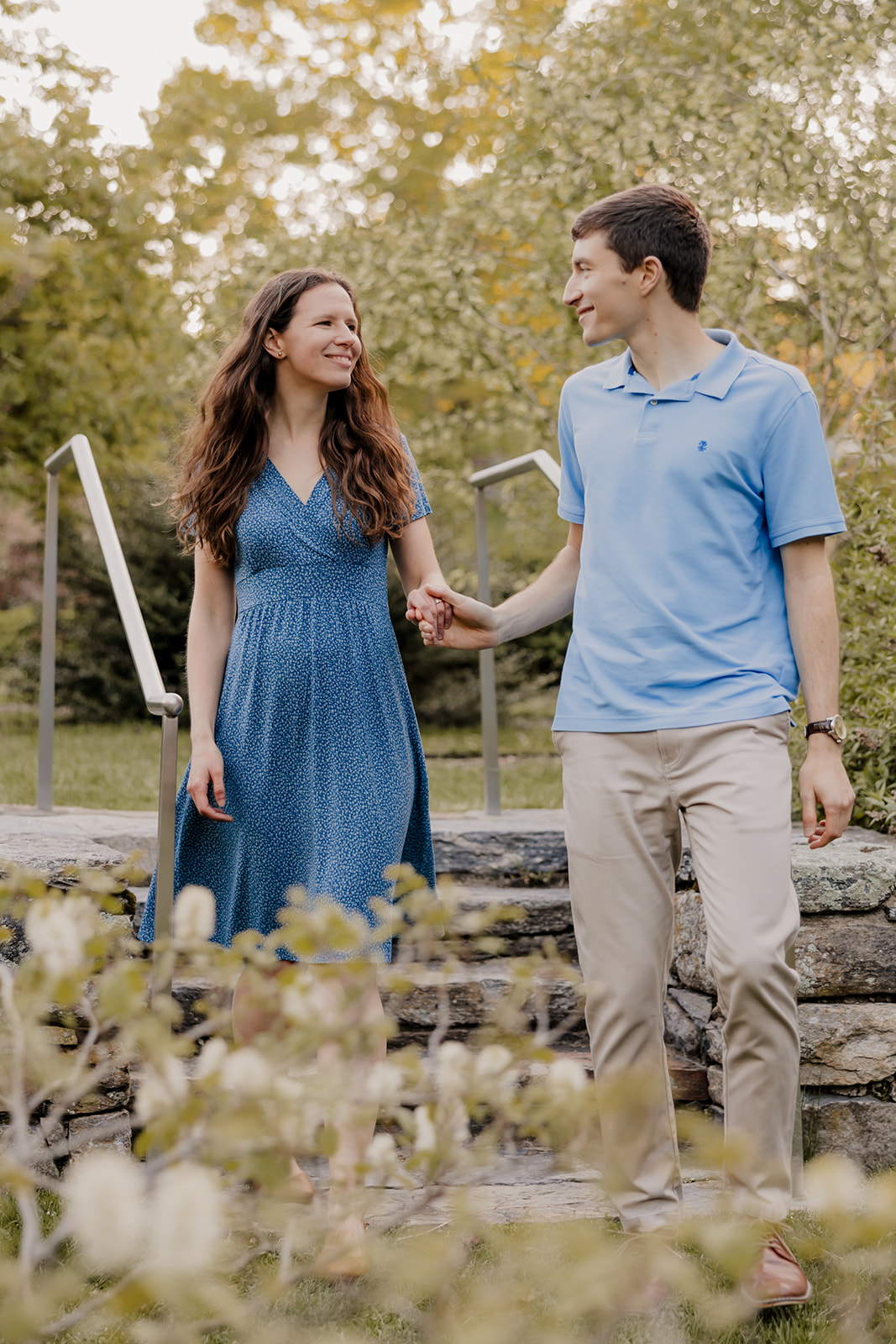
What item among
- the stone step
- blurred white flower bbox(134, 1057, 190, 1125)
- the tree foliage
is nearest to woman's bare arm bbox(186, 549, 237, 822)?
the stone step

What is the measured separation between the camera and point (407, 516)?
2625 mm

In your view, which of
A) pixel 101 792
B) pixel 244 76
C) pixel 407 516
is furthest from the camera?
pixel 244 76

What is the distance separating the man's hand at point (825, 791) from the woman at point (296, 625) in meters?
0.72

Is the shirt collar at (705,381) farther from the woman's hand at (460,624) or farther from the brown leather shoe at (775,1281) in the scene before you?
the brown leather shoe at (775,1281)

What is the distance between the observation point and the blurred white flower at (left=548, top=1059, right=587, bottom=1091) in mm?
1147

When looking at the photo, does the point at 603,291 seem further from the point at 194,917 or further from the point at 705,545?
the point at 194,917

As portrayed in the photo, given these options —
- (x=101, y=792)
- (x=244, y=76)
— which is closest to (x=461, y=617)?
(x=101, y=792)

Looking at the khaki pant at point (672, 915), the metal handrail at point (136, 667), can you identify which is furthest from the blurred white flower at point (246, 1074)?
the khaki pant at point (672, 915)

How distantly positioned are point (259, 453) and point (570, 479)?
634mm

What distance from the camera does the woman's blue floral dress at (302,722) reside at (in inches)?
98.1

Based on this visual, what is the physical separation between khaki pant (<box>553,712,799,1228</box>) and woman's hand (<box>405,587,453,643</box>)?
0.32 metres

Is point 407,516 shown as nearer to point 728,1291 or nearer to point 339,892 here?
point 339,892

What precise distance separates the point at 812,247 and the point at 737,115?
674 mm

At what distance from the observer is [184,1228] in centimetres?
88
